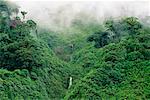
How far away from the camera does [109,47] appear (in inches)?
2040

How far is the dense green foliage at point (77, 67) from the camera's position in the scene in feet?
143

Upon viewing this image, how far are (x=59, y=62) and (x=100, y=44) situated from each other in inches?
288

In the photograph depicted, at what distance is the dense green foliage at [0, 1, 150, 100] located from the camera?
4350cm

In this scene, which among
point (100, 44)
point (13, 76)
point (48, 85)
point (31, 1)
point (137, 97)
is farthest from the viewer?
point (31, 1)

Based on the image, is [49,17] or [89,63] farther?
[49,17]

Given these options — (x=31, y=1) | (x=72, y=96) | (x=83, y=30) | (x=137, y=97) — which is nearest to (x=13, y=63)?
(x=72, y=96)

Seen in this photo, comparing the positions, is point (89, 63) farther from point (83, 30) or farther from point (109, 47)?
point (83, 30)

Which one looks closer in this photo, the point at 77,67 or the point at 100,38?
the point at 77,67

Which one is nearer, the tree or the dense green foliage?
the dense green foliage

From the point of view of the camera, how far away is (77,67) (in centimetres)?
5509

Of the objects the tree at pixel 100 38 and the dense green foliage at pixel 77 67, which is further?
the tree at pixel 100 38

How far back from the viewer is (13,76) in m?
45.1

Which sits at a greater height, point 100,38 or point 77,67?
point 100,38

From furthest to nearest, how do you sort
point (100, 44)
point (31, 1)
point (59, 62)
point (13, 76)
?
point (31, 1)
point (100, 44)
point (59, 62)
point (13, 76)
